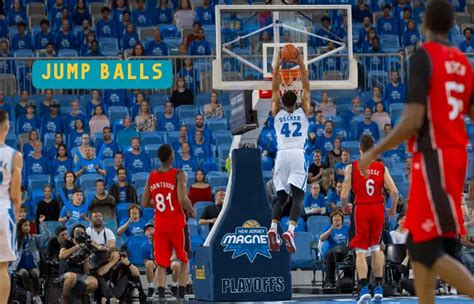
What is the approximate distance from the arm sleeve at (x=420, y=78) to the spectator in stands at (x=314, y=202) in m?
12.6

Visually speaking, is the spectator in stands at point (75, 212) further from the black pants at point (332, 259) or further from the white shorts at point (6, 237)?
the white shorts at point (6, 237)

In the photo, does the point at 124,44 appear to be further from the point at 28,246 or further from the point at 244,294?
the point at 244,294

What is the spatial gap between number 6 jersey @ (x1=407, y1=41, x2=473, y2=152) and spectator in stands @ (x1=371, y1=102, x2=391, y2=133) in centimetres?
1535

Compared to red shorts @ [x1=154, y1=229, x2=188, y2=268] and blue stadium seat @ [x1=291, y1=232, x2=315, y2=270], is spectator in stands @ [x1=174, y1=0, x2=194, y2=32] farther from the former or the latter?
red shorts @ [x1=154, y1=229, x2=188, y2=268]

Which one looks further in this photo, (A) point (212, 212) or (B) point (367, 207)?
(A) point (212, 212)

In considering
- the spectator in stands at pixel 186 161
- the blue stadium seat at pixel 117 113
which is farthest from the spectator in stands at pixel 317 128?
the blue stadium seat at pixel 117 113

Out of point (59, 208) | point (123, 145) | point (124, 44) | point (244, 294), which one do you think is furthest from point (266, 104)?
point (124, 44)

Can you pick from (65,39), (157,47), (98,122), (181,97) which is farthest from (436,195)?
(65,39)

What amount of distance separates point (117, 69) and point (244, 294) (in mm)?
6856

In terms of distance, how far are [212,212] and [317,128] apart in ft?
15.2

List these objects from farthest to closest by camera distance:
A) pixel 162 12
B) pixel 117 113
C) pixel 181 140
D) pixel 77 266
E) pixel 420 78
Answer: pixel 162 12
pixel 117 113
pixel 181 140
pixel 77 266
pixel 420 78

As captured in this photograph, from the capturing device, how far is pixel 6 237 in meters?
9.93

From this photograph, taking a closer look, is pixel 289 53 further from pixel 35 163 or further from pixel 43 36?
pixel 43 36

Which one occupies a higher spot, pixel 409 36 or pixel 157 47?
pixel 409 36
